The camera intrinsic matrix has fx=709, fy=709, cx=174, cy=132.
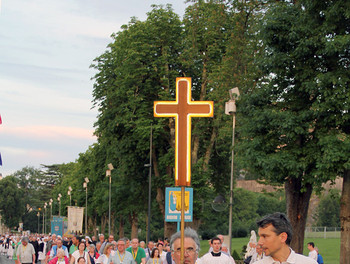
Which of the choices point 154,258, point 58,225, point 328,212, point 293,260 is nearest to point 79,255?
point 154,258

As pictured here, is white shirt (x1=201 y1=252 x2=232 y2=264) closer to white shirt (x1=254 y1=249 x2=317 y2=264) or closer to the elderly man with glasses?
the elderly man with glasses

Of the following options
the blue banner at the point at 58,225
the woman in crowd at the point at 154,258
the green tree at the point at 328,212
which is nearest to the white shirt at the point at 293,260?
the woman in crowd at the point at 154,258

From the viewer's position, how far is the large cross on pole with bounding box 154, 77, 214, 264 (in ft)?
27.9

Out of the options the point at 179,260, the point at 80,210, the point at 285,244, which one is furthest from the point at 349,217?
the point at 80,210

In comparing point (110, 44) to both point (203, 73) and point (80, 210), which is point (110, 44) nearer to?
point (203, 73)

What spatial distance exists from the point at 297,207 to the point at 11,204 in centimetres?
15140

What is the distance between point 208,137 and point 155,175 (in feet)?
15.7

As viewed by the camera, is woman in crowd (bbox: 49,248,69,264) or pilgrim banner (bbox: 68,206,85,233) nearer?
woman in crowd (bbox: 49,248,69,264)

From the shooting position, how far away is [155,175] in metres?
46.6

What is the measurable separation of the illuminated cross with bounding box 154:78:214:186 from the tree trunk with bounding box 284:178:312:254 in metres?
16.8

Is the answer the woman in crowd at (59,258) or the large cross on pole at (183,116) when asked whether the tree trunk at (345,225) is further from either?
the large cross on pole at (183,116)

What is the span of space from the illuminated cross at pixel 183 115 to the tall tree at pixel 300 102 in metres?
14.7

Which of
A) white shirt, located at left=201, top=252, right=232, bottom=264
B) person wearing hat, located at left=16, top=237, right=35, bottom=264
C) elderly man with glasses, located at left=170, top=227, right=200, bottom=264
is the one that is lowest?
person wearing hat, located at left=16, top=237, right=35, bottom=264

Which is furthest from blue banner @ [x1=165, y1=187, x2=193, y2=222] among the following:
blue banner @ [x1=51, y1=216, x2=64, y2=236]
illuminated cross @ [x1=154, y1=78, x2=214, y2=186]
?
blue banner @ [x1=51, y1=216, x2=64, y2=236]
